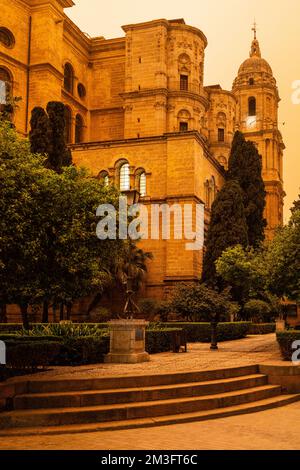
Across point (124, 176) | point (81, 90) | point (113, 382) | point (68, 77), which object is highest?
point (68, 77)

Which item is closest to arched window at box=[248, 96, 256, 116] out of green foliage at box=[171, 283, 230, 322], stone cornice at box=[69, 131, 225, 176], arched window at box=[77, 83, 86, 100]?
arched window at box=[77, 83, 86, 100]

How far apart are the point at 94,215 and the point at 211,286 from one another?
68.4 ft

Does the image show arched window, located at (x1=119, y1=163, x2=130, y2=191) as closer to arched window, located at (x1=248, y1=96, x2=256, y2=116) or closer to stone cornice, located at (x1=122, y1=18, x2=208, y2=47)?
stone cornice, located at (x1=122, y1=18, x2=208, y2=47)

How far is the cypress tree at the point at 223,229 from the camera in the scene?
36.8 meters

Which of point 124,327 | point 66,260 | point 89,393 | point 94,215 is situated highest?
point 94,215

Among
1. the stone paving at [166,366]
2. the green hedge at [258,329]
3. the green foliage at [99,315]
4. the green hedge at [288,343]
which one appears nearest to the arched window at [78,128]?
the green foliage at [99,315]

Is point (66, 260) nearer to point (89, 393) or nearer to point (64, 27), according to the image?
point (89, 393)

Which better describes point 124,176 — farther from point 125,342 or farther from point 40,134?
point 125,342

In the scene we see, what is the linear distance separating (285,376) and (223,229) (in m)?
22.7

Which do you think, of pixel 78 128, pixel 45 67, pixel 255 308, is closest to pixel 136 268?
pixel 255 308

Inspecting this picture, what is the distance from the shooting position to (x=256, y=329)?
35.7m

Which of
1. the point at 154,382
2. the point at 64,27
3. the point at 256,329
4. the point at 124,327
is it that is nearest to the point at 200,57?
the point at 64,27

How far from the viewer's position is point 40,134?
3391cm

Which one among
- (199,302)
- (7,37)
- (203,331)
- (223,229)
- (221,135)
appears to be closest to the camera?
(199,302)
